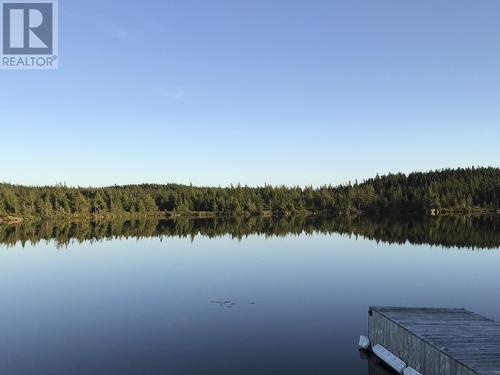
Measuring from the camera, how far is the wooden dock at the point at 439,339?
18250mm

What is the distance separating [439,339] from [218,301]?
22741 mm

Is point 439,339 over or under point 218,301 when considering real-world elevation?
over

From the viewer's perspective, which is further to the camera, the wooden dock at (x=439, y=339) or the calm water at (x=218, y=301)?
the calm water at (x=218, y=301)

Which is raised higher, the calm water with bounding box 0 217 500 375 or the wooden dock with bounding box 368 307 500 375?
the wooden dock with bounding box 368 307 500 375

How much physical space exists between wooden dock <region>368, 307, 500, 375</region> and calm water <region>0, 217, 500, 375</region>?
2371mm

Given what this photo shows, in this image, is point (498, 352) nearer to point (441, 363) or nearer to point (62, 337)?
point (441, 363)

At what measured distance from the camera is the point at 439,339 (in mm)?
20984

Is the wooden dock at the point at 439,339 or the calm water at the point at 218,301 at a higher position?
the wooden dock at the point at 439,339

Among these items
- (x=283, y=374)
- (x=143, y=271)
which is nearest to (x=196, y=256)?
(x=143, y=271)

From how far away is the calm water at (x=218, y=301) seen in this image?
84.2 feet

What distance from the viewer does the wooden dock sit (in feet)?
59.9

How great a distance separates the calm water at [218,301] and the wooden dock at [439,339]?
2.37 m

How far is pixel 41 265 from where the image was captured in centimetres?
6384

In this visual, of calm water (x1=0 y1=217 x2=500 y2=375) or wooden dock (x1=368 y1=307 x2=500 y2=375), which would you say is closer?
wooden dock (x1=368 y1=307 x2=500 y2=375)
